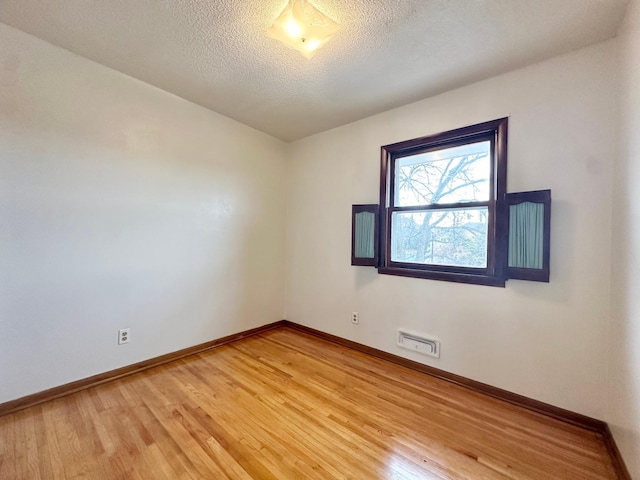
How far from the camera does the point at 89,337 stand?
6.73ft

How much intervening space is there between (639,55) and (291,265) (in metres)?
3.34

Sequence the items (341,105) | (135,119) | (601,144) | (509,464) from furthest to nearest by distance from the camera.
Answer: (341,105)
(135,119)
(601,144)
(509,464)

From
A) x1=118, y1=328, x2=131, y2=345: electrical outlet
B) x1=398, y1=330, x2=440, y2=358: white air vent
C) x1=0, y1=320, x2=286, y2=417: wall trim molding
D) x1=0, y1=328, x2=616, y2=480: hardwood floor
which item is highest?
x1=118, y1=328, x2=131, y2=345: electrical outlet

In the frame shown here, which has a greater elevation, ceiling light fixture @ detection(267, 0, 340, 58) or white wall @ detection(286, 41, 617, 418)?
ceiling light fixture @ detection(267, 0, 340, 58)

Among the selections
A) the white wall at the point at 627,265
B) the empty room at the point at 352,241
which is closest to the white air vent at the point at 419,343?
the empty room at the point at 352,241

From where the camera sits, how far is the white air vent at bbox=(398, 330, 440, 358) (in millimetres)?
2307

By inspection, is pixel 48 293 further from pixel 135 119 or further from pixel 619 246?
pixel 619 246

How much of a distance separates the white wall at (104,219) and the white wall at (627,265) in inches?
124

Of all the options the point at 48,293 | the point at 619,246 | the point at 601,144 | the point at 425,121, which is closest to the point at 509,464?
the point at 619,246

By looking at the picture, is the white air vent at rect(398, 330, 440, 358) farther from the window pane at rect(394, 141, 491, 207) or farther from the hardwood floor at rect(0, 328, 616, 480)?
the window pane at rect(394, 141, 491, 207)

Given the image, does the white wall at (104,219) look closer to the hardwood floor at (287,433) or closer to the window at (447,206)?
the hardwood floor at (287,433)

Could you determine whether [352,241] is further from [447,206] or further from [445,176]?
[445,176]

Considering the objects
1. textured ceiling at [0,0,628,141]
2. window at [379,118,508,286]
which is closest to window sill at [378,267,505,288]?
window at [379,118,508,286]

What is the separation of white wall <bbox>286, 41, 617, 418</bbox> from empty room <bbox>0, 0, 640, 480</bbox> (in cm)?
1
